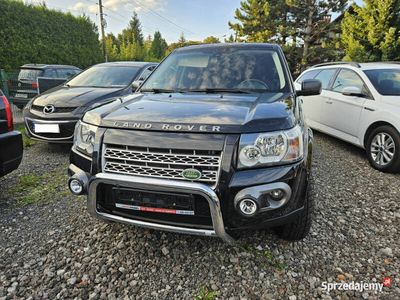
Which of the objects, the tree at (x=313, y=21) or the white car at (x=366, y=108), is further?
the tree at (x=313, y=21)

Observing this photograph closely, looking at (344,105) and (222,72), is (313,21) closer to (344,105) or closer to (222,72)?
(344,105)

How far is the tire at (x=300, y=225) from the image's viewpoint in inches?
88.6

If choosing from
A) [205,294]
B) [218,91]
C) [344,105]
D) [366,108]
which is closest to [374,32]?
[344,105]

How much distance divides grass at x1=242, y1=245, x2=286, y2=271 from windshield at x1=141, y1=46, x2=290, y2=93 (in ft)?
4.68

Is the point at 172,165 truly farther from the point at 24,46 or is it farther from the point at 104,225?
the point at 24,46

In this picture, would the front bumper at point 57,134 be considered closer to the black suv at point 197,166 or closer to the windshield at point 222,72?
the windshield at point 222,72

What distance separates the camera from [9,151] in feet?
9.98

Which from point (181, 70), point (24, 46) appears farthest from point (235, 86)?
point (24, 46)

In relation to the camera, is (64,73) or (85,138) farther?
(64,73)

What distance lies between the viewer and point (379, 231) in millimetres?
2719

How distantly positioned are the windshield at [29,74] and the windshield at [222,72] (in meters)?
7.82

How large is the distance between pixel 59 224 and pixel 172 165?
5.32 feet

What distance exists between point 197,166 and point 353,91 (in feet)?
13.1

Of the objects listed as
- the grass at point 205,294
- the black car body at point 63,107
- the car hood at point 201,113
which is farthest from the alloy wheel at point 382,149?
the black car body at point 63,107
